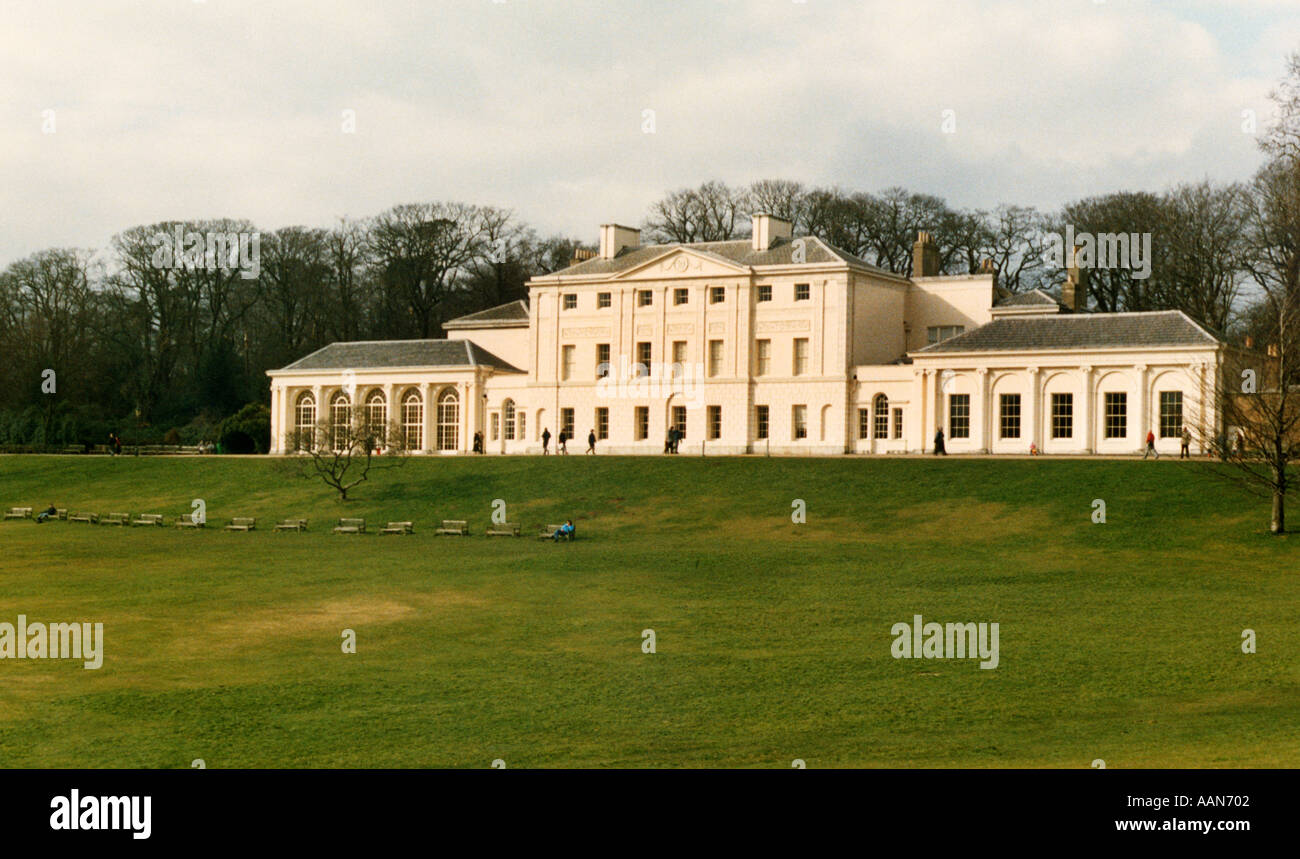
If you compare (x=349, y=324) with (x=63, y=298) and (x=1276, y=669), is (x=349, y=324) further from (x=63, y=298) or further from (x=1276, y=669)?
(x=1276, y=669)

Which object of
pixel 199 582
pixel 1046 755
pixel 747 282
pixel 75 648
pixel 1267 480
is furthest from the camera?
pixel 747 282

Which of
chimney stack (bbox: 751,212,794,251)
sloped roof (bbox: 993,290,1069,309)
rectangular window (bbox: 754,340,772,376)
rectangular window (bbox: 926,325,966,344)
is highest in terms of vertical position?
chimney stack (bbox: 751,212,794,251)

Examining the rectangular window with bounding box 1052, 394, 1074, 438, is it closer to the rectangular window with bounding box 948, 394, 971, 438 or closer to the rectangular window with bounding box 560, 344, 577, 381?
the rectangular window with bounding box 948, 394, 971, 438

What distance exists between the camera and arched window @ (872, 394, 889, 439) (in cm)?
6531

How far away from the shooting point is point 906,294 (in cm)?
7162

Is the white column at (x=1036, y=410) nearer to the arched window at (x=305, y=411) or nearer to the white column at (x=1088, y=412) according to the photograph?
the white column at (x=1088, y=412)

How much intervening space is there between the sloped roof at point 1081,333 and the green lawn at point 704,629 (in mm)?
11904

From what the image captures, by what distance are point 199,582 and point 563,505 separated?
760 inches

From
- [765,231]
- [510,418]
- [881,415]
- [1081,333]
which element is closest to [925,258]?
[765,231]

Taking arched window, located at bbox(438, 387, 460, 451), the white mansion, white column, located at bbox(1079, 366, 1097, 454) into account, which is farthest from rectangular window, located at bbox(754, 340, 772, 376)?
arched window, located at bbox(438, 387, 460, 451)

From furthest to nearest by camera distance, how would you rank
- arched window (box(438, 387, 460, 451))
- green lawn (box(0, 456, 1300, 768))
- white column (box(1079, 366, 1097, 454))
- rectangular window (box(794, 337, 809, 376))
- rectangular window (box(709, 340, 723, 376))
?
arched window (box(438, 387, 460, 451)) → rectangular window (box(709, 340, 723, 376)) → rectangular window (box(794, 337, 809, 376)) → white column (box(1079, 366, 1097, 454)) → green lawn (box(0, 456, 1300, 768))

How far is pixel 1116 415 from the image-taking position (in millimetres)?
58375

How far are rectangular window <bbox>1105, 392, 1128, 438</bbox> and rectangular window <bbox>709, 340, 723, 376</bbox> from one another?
19.6 meters
